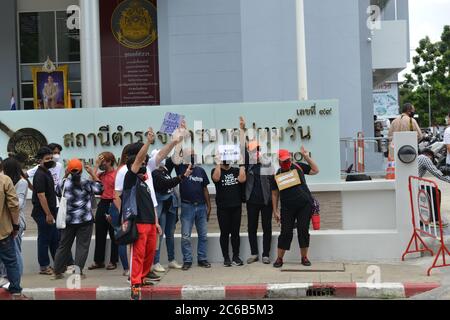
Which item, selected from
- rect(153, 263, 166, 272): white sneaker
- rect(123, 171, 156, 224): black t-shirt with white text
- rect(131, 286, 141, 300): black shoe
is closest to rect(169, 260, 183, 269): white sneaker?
rect(153, 263, 166, 272): white sneaker

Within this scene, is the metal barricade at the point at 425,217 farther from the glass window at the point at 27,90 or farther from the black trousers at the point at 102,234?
the glass window at the point at 27,90

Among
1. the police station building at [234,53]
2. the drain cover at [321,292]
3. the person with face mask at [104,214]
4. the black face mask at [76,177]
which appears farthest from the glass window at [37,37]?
the drain cover at [321,292]

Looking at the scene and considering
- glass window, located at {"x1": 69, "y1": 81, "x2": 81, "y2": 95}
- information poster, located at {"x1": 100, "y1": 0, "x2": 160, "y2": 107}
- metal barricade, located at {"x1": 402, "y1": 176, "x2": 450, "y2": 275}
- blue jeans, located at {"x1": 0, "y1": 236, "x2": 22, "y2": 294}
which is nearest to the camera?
blue jeans, located at {"x1": 0, "y1": 236, "x2": 22, "y2": 294}

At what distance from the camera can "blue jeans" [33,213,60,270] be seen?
9.10 meters

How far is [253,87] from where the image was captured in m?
18.4

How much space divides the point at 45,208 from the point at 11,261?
1347 mm

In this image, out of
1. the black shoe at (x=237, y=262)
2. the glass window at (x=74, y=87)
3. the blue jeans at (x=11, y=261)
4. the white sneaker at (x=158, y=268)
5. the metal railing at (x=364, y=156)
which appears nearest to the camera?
the blue jeans at (x=11, y=261)

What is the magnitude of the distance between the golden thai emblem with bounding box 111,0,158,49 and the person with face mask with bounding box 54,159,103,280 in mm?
13450

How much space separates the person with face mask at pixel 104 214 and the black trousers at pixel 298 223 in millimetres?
2604

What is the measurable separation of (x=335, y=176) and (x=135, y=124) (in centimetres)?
350

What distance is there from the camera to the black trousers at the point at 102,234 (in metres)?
9.34

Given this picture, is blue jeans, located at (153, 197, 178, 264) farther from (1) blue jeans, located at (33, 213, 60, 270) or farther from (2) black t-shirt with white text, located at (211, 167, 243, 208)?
(1) blue jeans, located at (33, 213, 60, 270)

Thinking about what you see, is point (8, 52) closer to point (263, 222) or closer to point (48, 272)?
point (48, 272)
